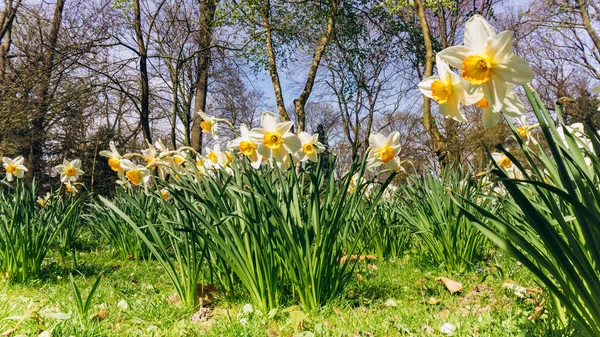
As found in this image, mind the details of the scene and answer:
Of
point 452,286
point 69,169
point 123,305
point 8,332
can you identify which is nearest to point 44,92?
point 69,169

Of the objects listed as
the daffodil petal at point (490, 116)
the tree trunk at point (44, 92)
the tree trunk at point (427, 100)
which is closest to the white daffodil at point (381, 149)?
the daffodil petal at point (490, 116)

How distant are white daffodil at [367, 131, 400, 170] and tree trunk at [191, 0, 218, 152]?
322 inches

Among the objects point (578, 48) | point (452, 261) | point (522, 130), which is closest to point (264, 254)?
point (522, 130)

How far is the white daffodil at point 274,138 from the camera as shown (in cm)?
188

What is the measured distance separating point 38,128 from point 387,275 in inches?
352

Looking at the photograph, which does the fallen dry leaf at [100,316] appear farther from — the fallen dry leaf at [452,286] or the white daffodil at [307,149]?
the fallen dry leaf at [452,286]

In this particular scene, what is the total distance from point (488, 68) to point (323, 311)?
126 centimetres

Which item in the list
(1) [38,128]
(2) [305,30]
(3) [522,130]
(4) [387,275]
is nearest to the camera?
(3) [522,130]

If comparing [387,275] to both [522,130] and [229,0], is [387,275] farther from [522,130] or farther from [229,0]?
[229,0]

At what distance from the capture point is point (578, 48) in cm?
1391

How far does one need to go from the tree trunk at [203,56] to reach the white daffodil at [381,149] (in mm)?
8172

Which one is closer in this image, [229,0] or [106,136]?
[229,0]

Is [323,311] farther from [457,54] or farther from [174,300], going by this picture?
[457,54]

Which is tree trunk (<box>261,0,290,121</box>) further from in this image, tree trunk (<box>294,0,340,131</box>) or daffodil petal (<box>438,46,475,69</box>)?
daffodil petal (<box>438,46,475,69</box>)
